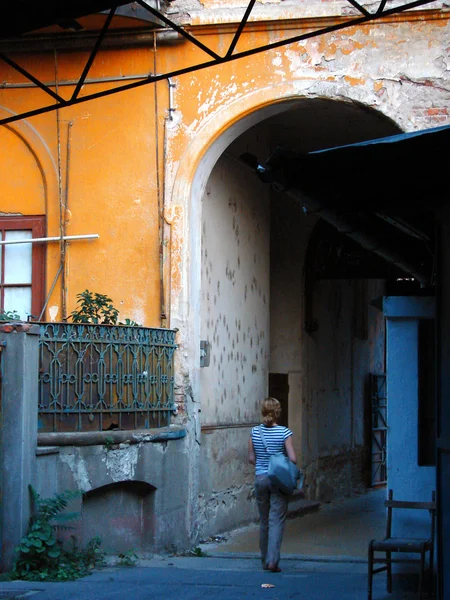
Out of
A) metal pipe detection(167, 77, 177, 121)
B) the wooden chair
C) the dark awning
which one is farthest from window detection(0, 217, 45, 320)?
the wooden chair

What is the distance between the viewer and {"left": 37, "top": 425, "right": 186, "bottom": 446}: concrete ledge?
9.51m

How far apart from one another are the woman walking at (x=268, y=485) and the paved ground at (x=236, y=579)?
25 cm

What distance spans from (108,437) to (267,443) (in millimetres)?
1660

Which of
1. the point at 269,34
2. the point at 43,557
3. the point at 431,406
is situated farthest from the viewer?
the point at 269,34

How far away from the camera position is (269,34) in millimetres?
11602

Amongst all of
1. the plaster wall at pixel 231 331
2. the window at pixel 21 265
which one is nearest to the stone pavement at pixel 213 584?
the plaster wall at pixel 231 331

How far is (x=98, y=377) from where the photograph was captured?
991cm

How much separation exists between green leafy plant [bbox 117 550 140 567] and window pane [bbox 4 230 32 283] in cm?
382

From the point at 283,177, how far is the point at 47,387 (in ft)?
13.8

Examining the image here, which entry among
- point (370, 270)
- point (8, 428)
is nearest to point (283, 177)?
point (8, 428)

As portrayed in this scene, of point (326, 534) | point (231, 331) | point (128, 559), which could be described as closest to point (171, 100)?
point (231, 331)

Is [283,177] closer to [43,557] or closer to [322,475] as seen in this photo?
[43,557]

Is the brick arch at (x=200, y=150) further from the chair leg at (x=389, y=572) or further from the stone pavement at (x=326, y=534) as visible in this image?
the chair leg at (x=389, y=572)

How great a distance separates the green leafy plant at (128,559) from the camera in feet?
31.5
